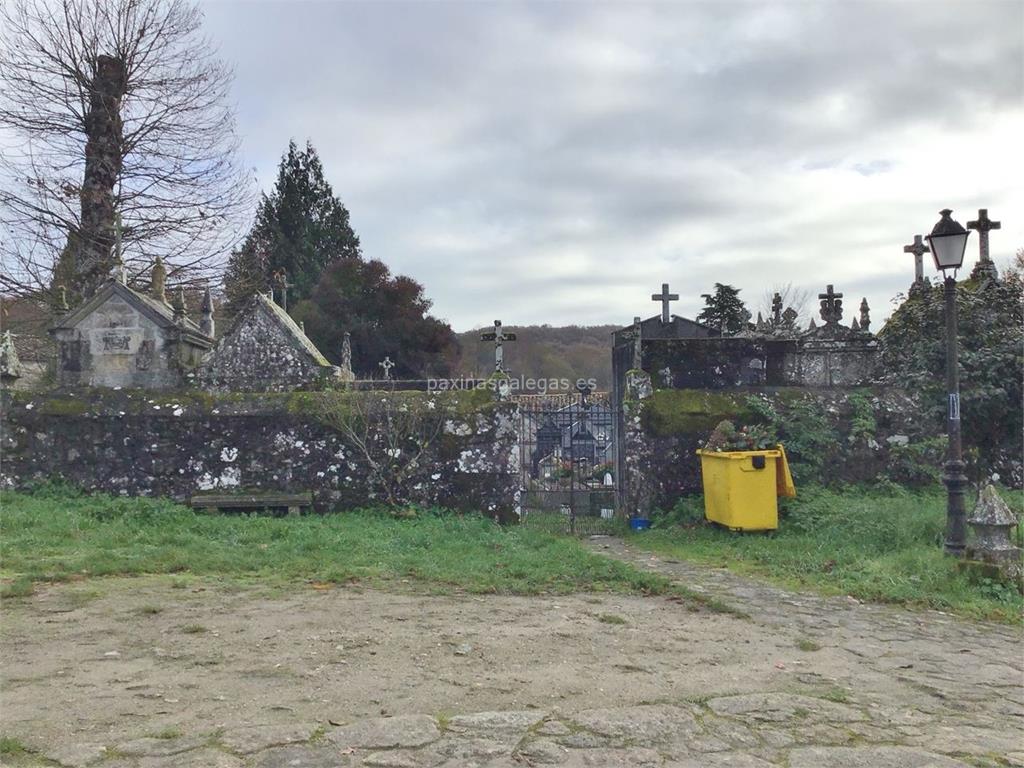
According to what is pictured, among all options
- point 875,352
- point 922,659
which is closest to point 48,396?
point 922,659

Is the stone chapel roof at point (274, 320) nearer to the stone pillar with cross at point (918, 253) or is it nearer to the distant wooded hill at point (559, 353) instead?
the stone pillar with cross at point (918, 253)

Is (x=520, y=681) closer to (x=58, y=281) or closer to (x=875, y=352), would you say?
(x=875, y=352)

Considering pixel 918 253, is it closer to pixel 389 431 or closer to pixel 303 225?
pixel 389 431

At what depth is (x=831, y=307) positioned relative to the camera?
1527 cm

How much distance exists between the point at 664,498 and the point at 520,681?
7.10 meters

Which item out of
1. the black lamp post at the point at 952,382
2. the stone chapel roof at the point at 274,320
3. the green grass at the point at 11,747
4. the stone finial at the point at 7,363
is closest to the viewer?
the green grass at the point at 11,747

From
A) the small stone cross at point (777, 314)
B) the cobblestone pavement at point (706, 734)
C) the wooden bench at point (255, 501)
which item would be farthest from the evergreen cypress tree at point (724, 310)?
the cobblestone pavement at point (706, 734)

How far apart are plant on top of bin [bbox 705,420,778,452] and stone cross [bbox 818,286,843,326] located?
549 centimetres

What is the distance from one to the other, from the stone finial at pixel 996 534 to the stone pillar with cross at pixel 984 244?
26.7 ft

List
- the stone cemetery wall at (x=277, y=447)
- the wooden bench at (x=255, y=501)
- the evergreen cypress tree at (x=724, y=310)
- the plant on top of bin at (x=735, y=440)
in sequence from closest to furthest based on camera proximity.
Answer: the plant on top of bin at (x=735, y=440) → the wooden bench at (x=255, y=501) → the stone cemetery wall at (x=277, y=447) → the evergreen cypress tree at (x=724, y=310)

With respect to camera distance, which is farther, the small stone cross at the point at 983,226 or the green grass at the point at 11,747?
the small stone cross at the point at 983,226

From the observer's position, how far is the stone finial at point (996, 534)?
285 inches

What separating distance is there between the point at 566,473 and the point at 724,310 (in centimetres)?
1578

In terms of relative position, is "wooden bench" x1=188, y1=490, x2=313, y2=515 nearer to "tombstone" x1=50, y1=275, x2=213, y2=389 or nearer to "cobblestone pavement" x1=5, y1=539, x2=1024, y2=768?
"tombstone" x1=50, y1=275, x2=213, y2=389
